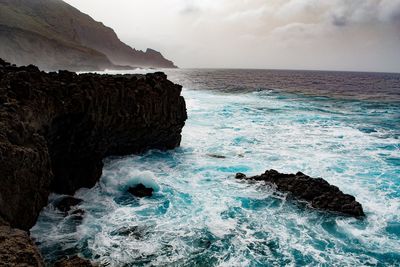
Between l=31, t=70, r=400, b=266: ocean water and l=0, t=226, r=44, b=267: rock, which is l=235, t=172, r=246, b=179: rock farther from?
l=0, t=226, r=44, b=267: rock

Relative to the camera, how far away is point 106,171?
17328 mm

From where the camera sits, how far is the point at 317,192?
14.6 meters

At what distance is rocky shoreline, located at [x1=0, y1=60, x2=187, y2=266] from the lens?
858 cm

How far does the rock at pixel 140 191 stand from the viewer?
14.9 m

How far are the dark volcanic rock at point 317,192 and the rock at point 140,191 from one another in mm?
5626

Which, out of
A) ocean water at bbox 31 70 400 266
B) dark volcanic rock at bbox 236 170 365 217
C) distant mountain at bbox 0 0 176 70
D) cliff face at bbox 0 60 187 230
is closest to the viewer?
cliff face at bbox 0 60 187 230

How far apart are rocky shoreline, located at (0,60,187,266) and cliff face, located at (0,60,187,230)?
1.0 inches

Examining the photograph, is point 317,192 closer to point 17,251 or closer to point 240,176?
point 240,176

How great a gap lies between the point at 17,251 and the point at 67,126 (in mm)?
10415

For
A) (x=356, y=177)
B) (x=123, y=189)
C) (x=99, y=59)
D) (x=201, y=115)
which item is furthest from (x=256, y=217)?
(x=99, y=59)

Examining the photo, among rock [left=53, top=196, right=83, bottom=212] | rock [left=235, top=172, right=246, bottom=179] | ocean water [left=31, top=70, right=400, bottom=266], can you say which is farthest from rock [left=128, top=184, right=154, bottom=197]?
rock [left=235, top=172, right=246, bottom=179]

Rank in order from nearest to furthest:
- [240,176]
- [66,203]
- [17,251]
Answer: [17,251], [66,203], [240,176]

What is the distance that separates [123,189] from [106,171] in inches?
92.0

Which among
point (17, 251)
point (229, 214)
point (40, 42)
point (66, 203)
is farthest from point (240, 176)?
point (40, 42)
